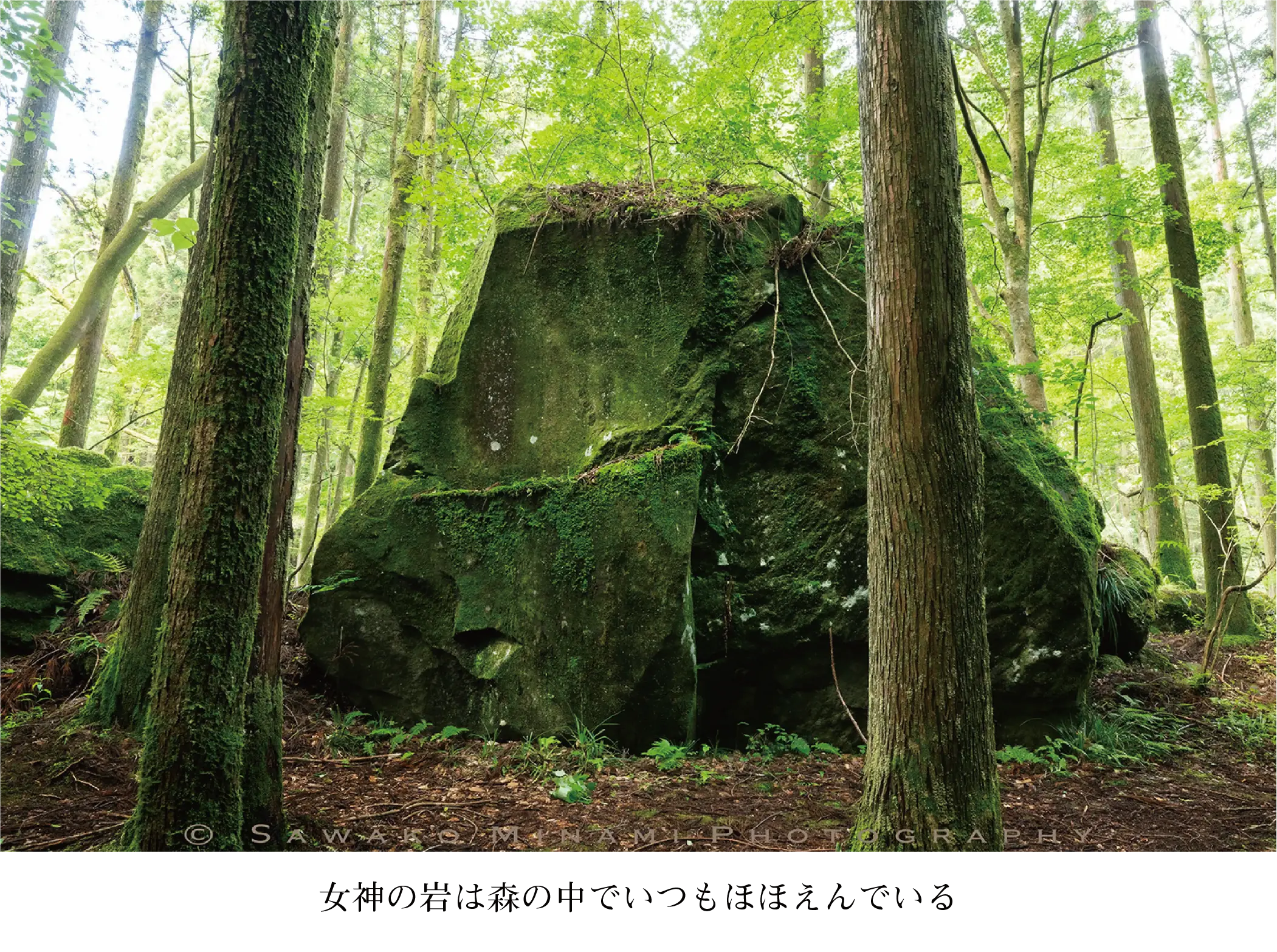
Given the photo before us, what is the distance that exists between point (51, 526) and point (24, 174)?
389 centimetres

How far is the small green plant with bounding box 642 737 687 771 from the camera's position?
14.1ft

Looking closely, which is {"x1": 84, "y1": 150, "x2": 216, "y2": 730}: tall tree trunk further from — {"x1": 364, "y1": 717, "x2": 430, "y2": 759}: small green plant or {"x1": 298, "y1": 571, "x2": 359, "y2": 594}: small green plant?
{"x1": 364, "y1": 717, "x2": 430, "y2": 759}: small green plant

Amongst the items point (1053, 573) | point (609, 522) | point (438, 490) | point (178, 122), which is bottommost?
point (1053, 573)

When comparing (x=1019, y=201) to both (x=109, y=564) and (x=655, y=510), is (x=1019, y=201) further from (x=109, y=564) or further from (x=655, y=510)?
(x=109, y=564)

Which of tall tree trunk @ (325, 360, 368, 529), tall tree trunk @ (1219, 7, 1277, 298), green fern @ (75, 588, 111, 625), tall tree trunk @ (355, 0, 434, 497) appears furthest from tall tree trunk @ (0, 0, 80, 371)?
tall tree trunk @ (1219, 7, 1277, 298)

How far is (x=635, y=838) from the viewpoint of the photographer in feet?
10.9

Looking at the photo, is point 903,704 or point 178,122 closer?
point 903,704

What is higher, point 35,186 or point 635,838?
point 35,186

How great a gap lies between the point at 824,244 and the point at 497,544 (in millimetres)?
3816

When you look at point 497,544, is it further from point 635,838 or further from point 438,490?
point 635,838

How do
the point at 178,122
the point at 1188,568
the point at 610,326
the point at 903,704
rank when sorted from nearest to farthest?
the point at 903,704, the point at 610,326, the point at 1188,568, the point at 178,122

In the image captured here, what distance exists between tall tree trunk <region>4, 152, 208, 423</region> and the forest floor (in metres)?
3.60

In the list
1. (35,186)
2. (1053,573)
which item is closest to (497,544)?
(1053,573)
